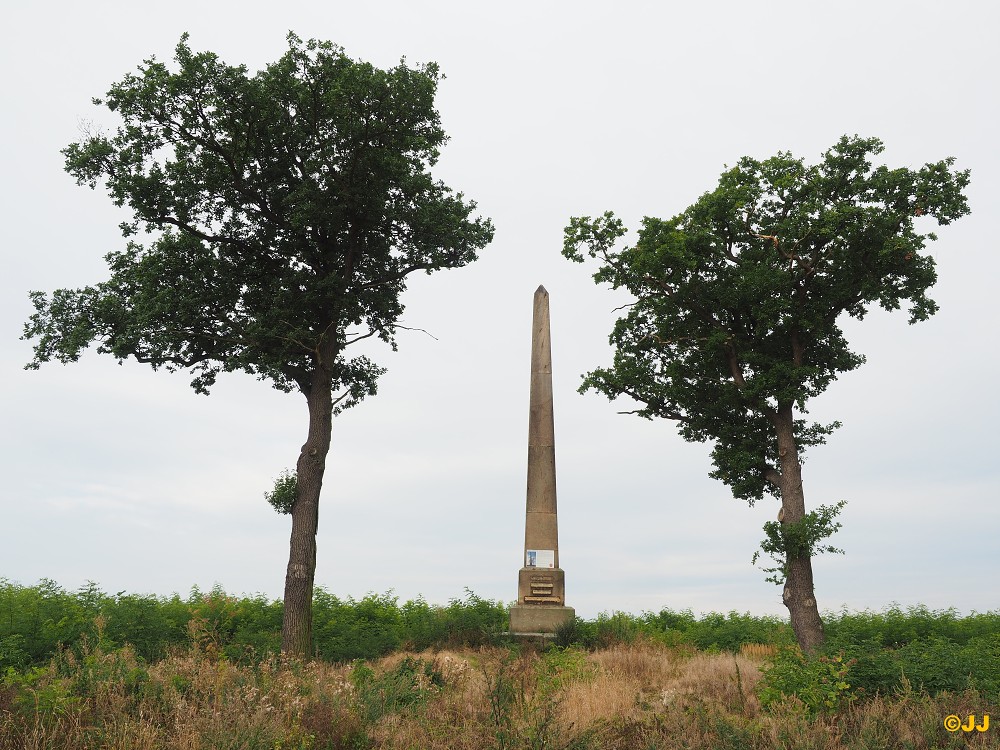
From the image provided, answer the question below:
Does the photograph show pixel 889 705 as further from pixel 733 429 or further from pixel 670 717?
pixel 733 429

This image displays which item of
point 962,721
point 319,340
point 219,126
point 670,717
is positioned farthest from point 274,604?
point 962,721

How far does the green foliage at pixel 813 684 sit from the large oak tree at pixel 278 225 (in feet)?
34.2

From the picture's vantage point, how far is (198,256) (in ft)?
66.2

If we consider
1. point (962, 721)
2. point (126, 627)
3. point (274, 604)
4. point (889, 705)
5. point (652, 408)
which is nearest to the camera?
point (962, 721)

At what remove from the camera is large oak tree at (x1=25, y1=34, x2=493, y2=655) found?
18328 millimetres

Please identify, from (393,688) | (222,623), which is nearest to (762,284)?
(393,688)

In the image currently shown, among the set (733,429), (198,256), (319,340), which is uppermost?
(198,256)

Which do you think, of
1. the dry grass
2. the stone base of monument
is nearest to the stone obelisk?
the stone base of monument

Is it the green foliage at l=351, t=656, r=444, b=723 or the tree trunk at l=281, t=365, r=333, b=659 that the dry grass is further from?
the tree trunk at l=281, t=365, r=333, b=659

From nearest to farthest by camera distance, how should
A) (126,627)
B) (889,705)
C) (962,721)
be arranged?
(962,721), (889,705), (126,627)

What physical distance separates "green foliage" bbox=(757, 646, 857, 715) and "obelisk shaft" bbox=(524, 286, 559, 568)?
1103 centimetres

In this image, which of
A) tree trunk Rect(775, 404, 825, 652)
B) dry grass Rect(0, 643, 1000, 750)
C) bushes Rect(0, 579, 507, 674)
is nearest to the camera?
dry grass Rect(0, 643, 1000, 750)

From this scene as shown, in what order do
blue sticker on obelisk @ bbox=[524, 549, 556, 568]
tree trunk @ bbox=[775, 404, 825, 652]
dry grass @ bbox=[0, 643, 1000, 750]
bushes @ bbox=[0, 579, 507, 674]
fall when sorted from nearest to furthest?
1. dry grass @ bbox=[0, 643, 1000, 750]
2. bushes @ bbox=[0, 579, 507, 674]
3. tree trunk @ bbox=[775, 404, 825, 652]
4. blue sticker on obelisk @ bbox=[524, 549, 556, 568]

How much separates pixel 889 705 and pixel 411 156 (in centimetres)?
1504
